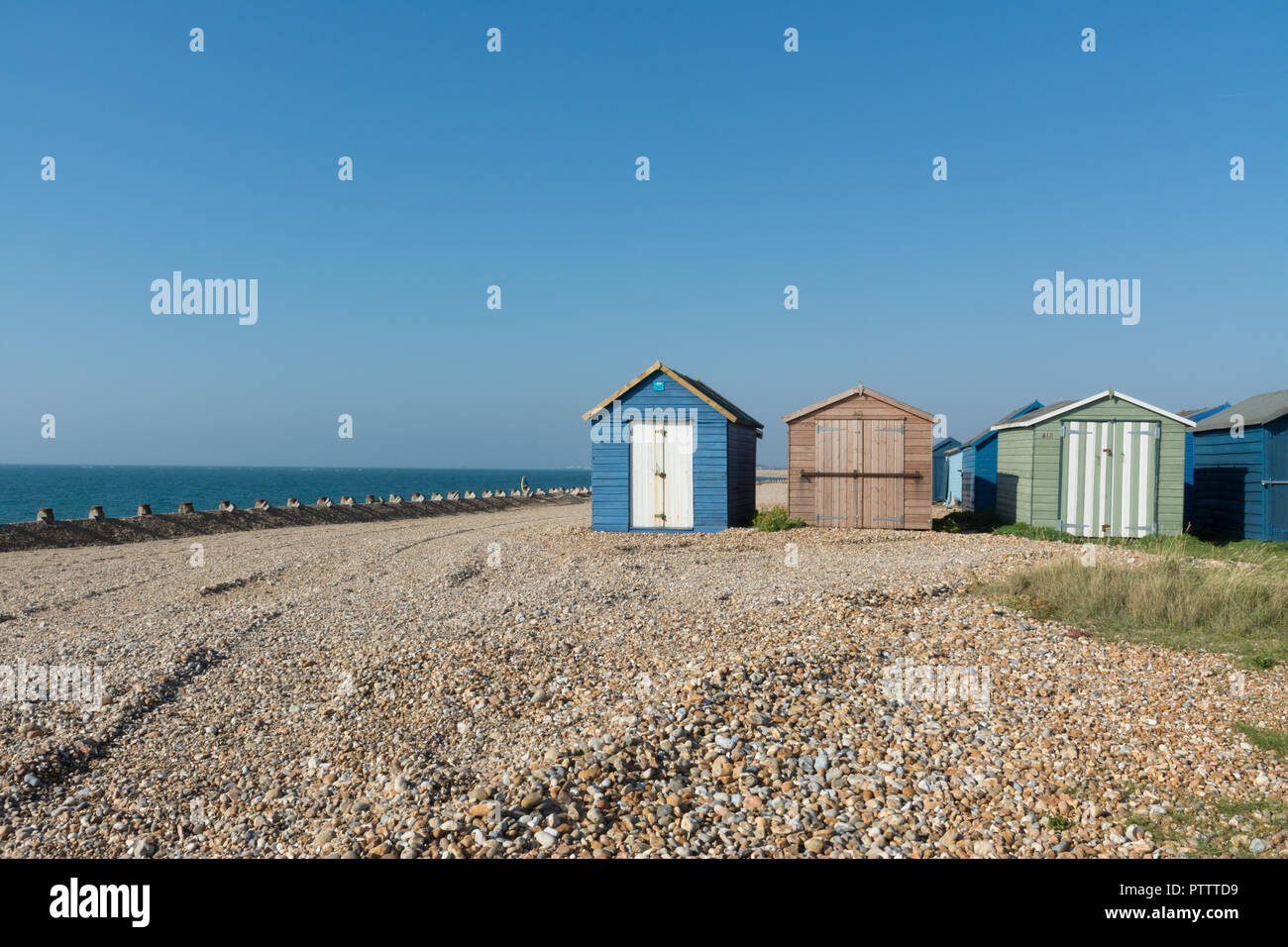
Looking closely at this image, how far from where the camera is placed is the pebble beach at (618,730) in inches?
201

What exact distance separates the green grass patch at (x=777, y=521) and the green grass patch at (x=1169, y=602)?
827 centimetres

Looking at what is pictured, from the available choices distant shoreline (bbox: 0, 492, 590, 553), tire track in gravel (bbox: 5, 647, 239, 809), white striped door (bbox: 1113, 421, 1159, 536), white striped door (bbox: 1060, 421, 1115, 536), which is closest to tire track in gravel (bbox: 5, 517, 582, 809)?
tire track in gravel (bbox: 5, 647, 239, 809)

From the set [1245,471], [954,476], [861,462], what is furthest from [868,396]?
[954,476]

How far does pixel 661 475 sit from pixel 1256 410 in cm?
1489

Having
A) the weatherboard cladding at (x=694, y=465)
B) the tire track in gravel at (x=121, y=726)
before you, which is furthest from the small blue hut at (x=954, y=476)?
the tire track in gravel at (x=121, y=726)

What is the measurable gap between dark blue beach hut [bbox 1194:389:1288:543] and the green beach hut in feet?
5.81

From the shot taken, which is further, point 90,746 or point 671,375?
point 671,375

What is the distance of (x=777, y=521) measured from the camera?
19938mm

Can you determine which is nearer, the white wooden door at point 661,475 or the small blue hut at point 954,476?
the white wooden door at point 661,475

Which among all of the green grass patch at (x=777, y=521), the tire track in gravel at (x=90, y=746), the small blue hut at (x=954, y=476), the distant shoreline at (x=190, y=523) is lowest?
the tire track in gravel at (x=90, y=746)

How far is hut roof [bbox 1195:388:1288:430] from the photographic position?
59.0 feet

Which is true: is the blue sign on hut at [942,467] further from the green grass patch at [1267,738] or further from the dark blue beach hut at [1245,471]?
the green grass patch at [1267,738]

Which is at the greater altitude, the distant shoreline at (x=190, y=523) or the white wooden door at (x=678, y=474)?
the white wooden door at (x=678, y=474)

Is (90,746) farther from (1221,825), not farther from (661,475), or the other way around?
(661,475)
